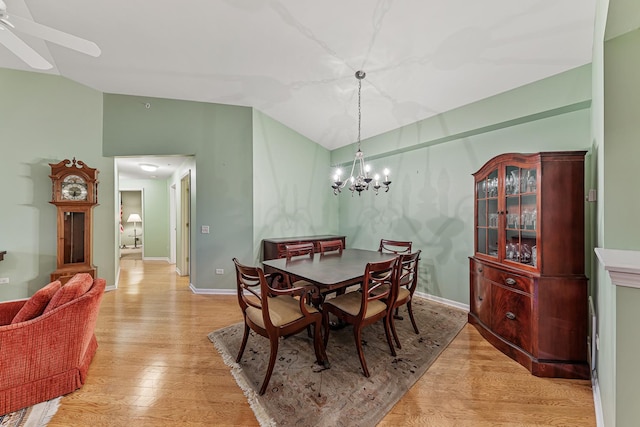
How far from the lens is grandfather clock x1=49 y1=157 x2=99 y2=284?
3.52 meters

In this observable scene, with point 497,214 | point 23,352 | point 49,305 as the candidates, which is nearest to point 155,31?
point 49,305

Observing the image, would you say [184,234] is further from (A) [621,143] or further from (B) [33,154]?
(A) [621,143]

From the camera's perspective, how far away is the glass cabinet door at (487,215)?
2605 mm

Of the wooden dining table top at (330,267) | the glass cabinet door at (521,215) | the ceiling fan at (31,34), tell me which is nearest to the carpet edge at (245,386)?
the wooden dining table top at (330,267)

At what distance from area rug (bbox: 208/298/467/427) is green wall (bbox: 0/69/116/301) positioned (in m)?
3.05

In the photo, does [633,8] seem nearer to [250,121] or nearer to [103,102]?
[250,121]

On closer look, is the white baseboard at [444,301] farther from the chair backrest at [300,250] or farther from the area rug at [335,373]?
the chair backrest at [300,250]

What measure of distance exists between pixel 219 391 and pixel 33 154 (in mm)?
4211

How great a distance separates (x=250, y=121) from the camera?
4.07 meters

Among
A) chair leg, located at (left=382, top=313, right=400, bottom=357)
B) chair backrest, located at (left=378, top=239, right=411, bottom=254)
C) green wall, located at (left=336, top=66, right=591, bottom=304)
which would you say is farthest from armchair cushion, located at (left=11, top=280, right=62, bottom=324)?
green wall, located at (left=336, top=66, right=591, bottom=304)

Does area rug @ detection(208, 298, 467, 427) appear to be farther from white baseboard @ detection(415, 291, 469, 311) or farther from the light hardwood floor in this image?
white baseboard @ detection(415, 291, 469, 311)

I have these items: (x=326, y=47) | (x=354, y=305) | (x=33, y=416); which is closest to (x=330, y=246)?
(x=354, y=305)

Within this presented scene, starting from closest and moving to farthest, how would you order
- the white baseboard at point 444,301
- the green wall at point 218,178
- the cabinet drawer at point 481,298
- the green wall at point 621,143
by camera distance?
the green wall at point 621,143 < the cabinet drawer at point 481,298 < the white baseboard at point 444,301 < the green wall at point 218,178

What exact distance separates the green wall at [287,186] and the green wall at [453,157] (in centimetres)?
71
